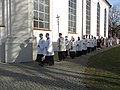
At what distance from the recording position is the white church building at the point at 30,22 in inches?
613

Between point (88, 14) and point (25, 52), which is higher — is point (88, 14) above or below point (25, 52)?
above

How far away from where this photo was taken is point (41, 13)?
64.2ft

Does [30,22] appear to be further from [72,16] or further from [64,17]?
[72,16]

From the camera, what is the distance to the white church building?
15.6 meters

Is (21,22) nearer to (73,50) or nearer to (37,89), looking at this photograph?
(73,50)

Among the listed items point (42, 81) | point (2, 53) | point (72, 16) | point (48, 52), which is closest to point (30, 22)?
point (2, 53)

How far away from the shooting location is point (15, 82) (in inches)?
377

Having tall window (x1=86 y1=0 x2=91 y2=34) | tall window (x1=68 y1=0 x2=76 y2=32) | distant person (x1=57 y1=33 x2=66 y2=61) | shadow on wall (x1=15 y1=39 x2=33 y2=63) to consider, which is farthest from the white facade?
shadow on wall (x1=15 y1=39 x2=33 y2=63)

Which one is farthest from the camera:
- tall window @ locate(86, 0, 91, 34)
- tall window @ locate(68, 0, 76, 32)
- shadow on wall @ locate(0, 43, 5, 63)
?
tall window @ locate(86, 0, 91, 34)

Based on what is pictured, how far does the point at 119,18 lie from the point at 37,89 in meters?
78.5

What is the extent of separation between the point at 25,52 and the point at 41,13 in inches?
175

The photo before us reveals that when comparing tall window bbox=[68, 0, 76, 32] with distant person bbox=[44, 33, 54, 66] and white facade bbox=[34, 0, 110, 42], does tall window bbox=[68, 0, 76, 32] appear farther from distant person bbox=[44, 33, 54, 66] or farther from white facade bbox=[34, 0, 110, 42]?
distant person bbox=[44, 33, 54, 66]

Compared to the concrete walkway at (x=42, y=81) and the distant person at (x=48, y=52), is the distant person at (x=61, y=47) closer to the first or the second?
the distant person at (x=48, y=52)

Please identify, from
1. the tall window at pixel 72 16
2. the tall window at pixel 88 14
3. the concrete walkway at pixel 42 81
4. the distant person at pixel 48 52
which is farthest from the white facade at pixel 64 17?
the concrete walkway at pixel 42 81
